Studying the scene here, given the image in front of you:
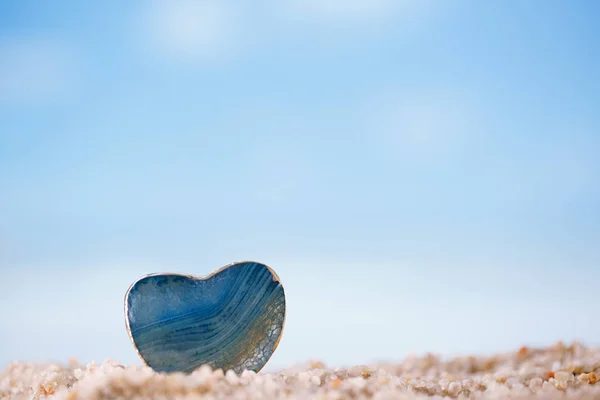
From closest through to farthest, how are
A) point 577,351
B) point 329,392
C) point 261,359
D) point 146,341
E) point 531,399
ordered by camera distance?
point 531,399
point 329,392
point 146,341
point 261,359
point 577,351

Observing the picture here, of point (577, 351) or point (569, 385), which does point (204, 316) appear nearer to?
point (569, 385)

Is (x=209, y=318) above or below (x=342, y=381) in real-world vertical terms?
above

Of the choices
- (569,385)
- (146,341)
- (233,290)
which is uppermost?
(233,290)

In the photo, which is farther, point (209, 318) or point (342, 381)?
point (209, 318)

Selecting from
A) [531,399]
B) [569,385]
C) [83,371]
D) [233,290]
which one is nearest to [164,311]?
[233,290]
